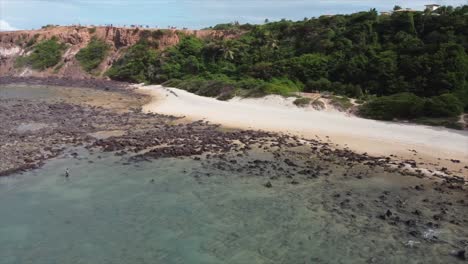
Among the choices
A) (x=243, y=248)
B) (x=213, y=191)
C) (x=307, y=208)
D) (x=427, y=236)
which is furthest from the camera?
(x=213, y=191)

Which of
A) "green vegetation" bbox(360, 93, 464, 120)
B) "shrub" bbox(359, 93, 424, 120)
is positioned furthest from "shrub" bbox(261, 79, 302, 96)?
"shrub" bbox(359, 93, 424, 120)

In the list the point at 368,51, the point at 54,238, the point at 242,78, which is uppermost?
the point at 368,51

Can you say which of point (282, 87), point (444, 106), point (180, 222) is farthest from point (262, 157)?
point (282, 87)

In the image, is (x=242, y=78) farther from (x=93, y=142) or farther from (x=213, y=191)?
(x=213, y=191)

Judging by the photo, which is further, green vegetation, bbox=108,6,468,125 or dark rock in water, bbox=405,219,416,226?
green vegetation, bbox=108,6,468,125

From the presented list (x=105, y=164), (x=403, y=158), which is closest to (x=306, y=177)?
(x=403, y=158)

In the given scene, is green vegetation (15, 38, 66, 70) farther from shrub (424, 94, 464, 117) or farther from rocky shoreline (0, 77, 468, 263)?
shrub (424, 94, 464, 117)

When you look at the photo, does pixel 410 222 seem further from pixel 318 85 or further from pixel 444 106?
pixel 318 85
